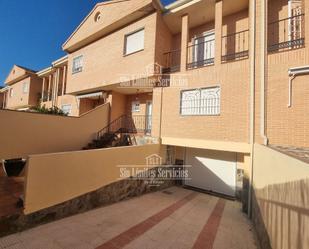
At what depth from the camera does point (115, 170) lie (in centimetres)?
771

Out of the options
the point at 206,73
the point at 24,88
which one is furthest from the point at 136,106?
the point at 24,88

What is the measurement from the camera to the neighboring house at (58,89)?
→ 58.0ft

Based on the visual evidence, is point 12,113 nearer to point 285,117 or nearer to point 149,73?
point 149,73

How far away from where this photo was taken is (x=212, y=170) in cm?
1046

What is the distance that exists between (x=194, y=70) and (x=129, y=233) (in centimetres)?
817

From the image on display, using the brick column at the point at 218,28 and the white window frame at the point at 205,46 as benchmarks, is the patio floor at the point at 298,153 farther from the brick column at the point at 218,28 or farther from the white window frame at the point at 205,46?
the white window frame at the point at 205,46

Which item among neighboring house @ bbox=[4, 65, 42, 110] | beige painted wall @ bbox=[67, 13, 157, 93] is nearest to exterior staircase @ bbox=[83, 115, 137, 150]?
beige painted wall @ bbox=[67, 13, 157, 93]

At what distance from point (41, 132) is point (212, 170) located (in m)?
10.3

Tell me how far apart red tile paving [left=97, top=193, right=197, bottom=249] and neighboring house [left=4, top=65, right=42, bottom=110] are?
24.5 meters

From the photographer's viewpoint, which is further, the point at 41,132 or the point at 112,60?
the point at 112,60

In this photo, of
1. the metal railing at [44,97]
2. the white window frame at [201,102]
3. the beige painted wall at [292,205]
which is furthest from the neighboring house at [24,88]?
the beige painted wall at [292,205]

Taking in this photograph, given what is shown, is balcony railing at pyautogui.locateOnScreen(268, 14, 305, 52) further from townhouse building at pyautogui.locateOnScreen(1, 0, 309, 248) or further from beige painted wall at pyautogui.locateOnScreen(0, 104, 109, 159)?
beige painted wall at pyautogui.locateOnScreen(0, 104, 109, 159)

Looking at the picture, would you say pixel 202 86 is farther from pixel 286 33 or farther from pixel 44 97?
pixel 44 97

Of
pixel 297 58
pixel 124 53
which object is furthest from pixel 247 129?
pixel 124 53
